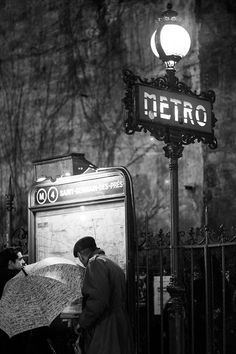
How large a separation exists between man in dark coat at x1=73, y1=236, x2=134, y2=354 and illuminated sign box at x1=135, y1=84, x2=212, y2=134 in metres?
1.67

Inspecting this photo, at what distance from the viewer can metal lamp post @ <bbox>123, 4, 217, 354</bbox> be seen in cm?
716

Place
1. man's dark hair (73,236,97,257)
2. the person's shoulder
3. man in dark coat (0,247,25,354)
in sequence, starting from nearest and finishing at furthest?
1. man in dark coat (0,247,25,354)
2. the person's shoulder
3. man's dark hair (73,236,97,257)

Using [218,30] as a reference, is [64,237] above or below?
below

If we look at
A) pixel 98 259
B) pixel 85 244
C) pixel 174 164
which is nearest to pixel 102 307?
pixel 98 259

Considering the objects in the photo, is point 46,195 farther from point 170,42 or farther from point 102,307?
point 170,42

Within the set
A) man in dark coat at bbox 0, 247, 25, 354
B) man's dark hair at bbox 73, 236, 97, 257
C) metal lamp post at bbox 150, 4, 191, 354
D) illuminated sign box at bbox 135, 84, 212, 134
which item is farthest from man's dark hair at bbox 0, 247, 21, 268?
illuminated sign box at bbox 135, 84, 212, 134

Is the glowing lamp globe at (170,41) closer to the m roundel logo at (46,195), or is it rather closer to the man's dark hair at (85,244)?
the man's dark hair at (85,244)

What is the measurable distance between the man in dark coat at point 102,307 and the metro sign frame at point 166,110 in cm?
158

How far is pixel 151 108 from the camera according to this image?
23.7 feet

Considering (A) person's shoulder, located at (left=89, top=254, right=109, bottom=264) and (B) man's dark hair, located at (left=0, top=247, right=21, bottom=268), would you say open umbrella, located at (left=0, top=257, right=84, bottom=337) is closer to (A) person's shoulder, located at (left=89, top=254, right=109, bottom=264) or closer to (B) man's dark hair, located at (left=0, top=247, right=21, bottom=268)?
(B) man's dark hair, located at (left=0, top=247, right=21, bottom=268)

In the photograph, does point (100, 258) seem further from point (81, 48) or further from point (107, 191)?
point (81, 48)

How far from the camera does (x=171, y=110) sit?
7.43 metres

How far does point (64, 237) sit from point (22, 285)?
8.82 ft

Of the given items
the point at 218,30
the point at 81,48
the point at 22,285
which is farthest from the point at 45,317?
the point at 81,48
